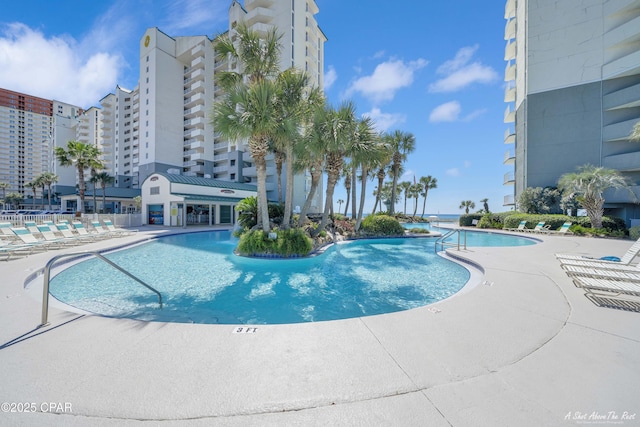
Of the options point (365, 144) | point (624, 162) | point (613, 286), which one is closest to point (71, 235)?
point (365, 144)

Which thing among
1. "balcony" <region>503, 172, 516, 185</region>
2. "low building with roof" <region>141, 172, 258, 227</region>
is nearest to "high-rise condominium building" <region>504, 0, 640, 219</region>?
"balcony" <region>503, 172, 516, 185</region>

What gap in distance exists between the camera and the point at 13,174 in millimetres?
76688

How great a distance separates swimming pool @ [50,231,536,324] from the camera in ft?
15.9

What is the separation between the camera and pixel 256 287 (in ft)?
21.4

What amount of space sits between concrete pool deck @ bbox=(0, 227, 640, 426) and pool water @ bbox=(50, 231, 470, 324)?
128 centimetres

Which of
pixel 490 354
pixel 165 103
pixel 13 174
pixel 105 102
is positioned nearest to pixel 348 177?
pixel 490 354

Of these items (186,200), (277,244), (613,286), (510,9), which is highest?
(510,9)

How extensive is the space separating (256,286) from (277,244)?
3.95 m

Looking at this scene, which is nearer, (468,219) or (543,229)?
(543,229)

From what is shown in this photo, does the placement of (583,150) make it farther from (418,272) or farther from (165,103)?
(165,103)

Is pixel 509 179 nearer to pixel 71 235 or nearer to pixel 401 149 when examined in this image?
pixel 401 149

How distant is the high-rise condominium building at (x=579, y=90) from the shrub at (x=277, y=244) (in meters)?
24.2

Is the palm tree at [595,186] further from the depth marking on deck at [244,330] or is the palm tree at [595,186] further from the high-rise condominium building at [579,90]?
the depth marking on deck at [244,330]

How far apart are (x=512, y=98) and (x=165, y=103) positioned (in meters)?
48.2
